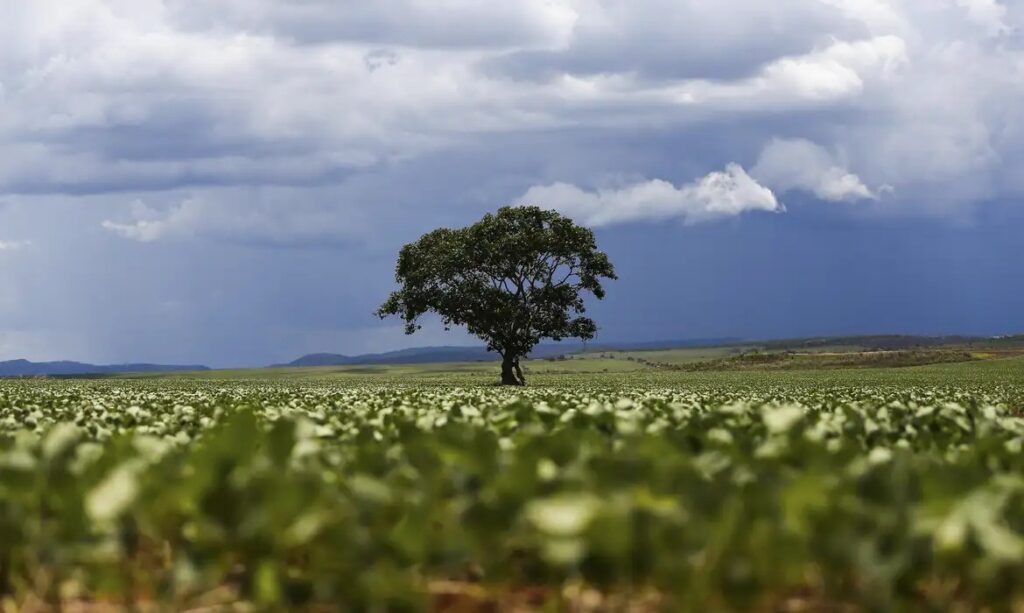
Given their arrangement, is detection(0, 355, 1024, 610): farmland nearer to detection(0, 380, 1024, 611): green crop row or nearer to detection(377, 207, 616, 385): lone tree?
detection(0, 380, 1024, 611): green crop row

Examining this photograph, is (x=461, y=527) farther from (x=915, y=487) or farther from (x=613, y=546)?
(x=915, y=487)

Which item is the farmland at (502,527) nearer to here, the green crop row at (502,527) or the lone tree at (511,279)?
the green crop row at (502,527)

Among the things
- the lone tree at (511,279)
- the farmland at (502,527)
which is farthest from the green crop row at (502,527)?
the lone tree at (511,279)

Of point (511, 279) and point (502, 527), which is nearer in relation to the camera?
point (502, 527)

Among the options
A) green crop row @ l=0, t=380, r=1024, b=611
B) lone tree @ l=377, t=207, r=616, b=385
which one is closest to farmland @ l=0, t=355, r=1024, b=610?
green crop row @ l=0, t=380, r=1024, b=611

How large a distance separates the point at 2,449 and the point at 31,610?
229 cm

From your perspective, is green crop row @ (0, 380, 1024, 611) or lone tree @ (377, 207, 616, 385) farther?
lone tree @ (377, 207, 616, 385)

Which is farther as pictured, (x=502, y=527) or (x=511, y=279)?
(x=511, y=279)

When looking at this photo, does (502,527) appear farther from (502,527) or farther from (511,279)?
(511,279)

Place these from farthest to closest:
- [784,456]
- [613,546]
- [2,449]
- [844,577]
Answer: [2,449] < [784,456] < [844,577] < [613,546]

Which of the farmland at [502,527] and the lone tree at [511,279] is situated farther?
the lone tree at [511,279]

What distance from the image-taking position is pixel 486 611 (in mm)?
5207

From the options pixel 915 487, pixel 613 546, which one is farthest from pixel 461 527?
pixel 915 487

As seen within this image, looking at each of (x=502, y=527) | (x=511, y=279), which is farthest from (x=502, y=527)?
(x=511, y=279)
